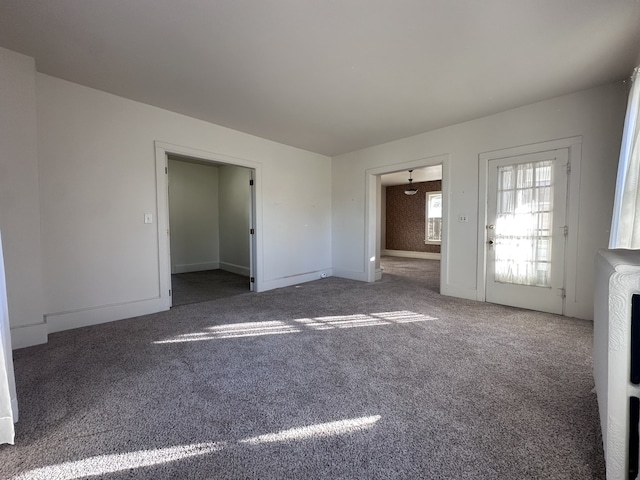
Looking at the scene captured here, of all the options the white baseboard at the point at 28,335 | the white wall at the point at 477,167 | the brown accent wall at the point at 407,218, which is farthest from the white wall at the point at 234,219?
the brown accent wall at the point at 407,218

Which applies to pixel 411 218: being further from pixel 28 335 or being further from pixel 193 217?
pixel 28 335

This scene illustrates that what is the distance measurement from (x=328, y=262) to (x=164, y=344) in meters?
3.97

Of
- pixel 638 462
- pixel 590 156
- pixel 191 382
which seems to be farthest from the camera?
pixel 590 156

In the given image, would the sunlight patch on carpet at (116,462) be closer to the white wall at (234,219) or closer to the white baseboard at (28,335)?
the white baseboard at (28,335)

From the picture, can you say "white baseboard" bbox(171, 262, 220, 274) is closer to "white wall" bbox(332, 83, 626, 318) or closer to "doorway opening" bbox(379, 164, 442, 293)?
"white wall" bbox(332, 83, 626, 318)

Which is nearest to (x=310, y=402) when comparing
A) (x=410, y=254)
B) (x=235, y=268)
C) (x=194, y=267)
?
(x=235, y=268)

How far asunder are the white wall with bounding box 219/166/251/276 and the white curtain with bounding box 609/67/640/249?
580 centimetres

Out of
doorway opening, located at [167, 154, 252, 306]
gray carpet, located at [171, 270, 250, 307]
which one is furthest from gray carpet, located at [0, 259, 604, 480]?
doorway opening, located at [167, 154, 252, 306]

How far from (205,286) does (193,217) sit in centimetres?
256

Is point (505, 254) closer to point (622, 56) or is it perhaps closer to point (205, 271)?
point (622, 56)

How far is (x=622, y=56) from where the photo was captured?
2559 mm

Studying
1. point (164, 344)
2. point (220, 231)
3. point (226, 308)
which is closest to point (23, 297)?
point (164, 344)

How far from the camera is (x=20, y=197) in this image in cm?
259

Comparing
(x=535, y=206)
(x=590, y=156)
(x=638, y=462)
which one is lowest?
(x=638, y=462)
